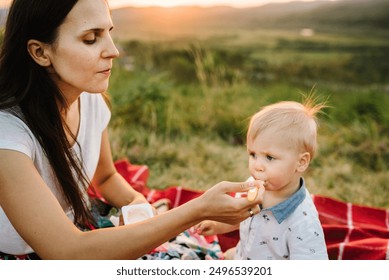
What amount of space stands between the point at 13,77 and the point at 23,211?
17.8 inches

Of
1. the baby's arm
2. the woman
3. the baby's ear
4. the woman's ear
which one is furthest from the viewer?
the baby's arm

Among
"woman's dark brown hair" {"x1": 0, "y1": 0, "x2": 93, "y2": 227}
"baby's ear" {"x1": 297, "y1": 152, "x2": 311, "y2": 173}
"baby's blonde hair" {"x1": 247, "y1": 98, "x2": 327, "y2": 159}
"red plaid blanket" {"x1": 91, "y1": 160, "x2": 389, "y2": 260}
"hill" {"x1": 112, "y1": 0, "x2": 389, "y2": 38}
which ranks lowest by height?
"red plaid blanket" {"x1": 91, "y1": 160, "x2": 389, "y2": 260}

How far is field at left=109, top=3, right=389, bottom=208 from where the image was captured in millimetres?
3193

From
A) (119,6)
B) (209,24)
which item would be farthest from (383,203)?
(209,24)

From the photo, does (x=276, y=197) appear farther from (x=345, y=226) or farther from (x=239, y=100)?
(x=239, y=100)

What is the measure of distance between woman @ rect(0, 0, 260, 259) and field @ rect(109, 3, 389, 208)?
3.30ft

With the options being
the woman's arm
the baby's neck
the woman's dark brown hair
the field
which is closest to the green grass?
the field

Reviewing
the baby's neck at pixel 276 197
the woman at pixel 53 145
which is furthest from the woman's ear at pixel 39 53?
the baby's neck at pixel 276 197

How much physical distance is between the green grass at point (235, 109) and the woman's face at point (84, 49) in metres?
1.37

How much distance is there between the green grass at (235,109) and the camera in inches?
125

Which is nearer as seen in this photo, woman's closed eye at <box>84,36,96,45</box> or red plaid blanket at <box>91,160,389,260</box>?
woman's closed eye at <box>84,36,96,45</box>

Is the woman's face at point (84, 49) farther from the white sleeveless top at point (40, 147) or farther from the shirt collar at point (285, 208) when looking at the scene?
the shirt collar at point (285, 208)

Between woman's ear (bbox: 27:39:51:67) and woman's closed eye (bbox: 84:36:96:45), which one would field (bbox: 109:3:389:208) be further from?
woman's ear (bbox: 27:39:51:67)
